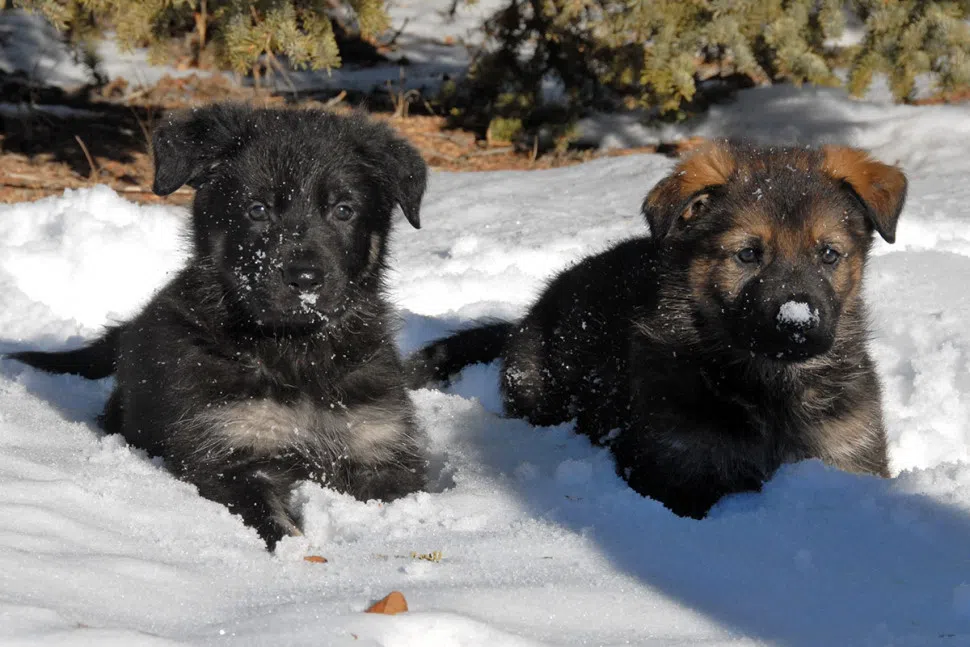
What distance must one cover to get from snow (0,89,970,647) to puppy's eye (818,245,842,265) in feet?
2.57

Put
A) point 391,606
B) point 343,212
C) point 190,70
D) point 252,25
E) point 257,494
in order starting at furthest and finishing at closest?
point 190,70
point 252,25
point 343,212
point 257,494
point 391,606

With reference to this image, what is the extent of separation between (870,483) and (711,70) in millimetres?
8109

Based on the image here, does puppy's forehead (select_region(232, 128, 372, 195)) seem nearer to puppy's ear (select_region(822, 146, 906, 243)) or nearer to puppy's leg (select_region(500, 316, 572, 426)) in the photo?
puppy's leg (select_region(500, 316, 572, 426))

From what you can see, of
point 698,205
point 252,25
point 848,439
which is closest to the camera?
point 848,439

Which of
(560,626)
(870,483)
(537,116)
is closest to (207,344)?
(560,626)

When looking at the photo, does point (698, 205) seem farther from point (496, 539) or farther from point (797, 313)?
point (496, 539)

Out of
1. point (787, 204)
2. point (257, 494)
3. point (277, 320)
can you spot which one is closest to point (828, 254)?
point (787, 204)

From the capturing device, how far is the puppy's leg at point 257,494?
3.49 meters

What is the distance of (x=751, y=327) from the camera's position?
3.99 metres

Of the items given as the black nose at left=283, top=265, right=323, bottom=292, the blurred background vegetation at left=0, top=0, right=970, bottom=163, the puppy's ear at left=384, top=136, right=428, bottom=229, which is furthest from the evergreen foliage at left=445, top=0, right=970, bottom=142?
the black nose at left=283, top=265, right=323, bottom=292

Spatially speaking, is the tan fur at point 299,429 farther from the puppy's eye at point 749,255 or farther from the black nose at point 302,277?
the puppy's eye at point 749,255

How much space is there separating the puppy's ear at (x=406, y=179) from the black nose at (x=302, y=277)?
623 millimetres

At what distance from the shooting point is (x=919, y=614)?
2.89 metres

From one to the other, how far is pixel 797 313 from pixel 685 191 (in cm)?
70
